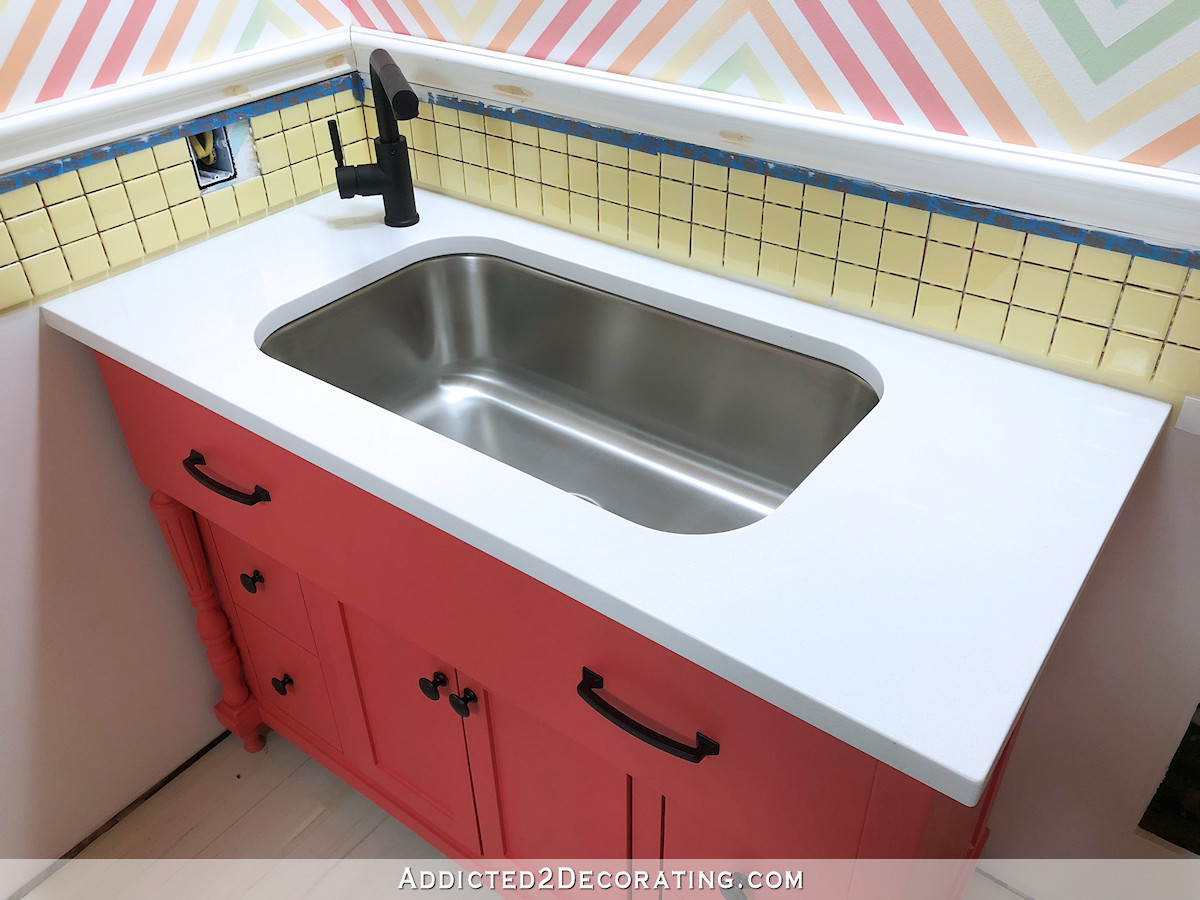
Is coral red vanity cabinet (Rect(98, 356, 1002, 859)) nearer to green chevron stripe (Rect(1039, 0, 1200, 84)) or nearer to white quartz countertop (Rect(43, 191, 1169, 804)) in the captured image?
white quartz countertop (Rect(43, 191, 1169, 804))

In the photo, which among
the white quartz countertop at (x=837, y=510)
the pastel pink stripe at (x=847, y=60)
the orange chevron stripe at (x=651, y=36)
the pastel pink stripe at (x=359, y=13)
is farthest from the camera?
the pastel pink stripe at (x=359, y=13)

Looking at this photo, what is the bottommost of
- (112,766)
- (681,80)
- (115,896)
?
(115,896)

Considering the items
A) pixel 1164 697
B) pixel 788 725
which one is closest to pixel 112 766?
pixel 788 725

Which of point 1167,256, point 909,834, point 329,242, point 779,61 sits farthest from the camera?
point 329,242

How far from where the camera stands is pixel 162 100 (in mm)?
1288

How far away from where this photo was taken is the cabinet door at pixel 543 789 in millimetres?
1115

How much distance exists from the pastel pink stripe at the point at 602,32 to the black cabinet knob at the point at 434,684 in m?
0.88

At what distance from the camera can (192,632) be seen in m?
1.64

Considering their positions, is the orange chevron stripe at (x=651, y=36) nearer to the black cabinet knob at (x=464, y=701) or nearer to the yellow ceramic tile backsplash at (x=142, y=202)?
the yellow ceramic tile backsplash at (x=142, y=202)

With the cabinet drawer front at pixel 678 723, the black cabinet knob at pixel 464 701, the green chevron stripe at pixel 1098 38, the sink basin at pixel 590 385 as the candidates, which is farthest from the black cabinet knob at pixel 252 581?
the green chevron stripe at pixel 1098 38

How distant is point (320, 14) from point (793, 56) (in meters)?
0.81

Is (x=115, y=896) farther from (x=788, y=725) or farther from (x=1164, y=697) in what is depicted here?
Result: (x=1164, y=697)

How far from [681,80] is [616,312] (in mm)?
329

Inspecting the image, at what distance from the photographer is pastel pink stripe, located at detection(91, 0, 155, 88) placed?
4.08 feet
